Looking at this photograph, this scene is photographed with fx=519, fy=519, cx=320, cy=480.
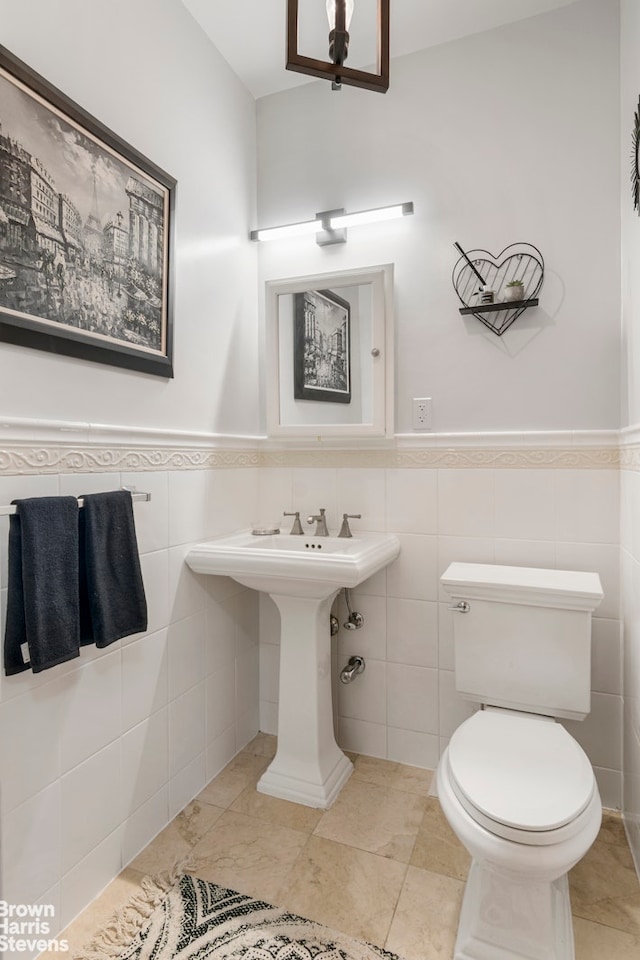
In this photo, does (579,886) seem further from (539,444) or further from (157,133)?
(157,133)

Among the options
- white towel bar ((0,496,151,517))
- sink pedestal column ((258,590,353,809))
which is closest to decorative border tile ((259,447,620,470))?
sink pedestal column ((258,590,353,809))

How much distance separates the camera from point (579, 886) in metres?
1.42

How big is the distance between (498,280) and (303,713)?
1.67 meters

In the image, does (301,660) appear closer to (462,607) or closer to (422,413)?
(462,607)

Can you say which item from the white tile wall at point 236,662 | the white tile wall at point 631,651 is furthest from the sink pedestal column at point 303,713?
the white tile wall at point 631,651

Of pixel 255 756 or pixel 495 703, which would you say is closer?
pixel 495 703

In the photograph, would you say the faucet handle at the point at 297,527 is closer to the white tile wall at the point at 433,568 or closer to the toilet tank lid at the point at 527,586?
the white tile wall at the point at 433,568

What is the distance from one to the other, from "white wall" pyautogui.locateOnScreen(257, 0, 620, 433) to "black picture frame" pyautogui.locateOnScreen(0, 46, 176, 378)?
0.77 meters

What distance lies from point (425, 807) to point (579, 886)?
48 cm

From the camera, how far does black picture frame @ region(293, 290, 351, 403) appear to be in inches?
78.5

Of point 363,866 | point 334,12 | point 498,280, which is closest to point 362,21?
point 498,280

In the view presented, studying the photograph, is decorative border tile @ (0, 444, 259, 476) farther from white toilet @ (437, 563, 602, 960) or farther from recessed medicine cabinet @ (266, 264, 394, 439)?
white toilet @ (437, 563, 602, 960)

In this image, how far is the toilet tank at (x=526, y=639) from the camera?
1.50 metres

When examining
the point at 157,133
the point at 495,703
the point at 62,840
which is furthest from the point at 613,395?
the point at 62,840
